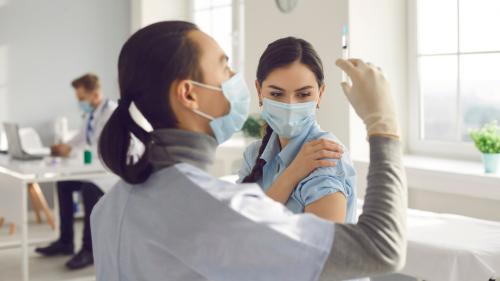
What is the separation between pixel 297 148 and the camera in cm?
163

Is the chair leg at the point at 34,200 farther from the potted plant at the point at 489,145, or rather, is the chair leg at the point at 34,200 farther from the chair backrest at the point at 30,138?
the potted plant at the point at 489,145

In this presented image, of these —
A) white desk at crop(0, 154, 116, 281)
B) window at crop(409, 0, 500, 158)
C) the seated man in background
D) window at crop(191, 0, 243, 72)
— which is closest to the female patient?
window at crop(409, 0, 500, 158)

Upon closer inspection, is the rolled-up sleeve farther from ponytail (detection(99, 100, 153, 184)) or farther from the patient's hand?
the patient's hand

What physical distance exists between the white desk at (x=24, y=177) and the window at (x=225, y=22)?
63.0 inches

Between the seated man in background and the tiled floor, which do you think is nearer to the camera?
the tiled floor

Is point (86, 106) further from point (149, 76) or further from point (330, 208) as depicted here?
point (149, 76)

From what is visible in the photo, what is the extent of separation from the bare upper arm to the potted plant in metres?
2.17

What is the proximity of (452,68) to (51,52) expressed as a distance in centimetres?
384

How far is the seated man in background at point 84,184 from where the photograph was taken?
15.8ft

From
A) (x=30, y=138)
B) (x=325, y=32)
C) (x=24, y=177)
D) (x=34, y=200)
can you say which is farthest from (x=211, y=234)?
(x=30, y=138)

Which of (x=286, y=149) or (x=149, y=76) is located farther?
(x=286, y=149)

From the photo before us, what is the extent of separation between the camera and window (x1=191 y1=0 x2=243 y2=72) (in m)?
5.67

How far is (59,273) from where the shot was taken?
463 cm

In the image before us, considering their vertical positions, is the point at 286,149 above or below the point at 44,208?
above
